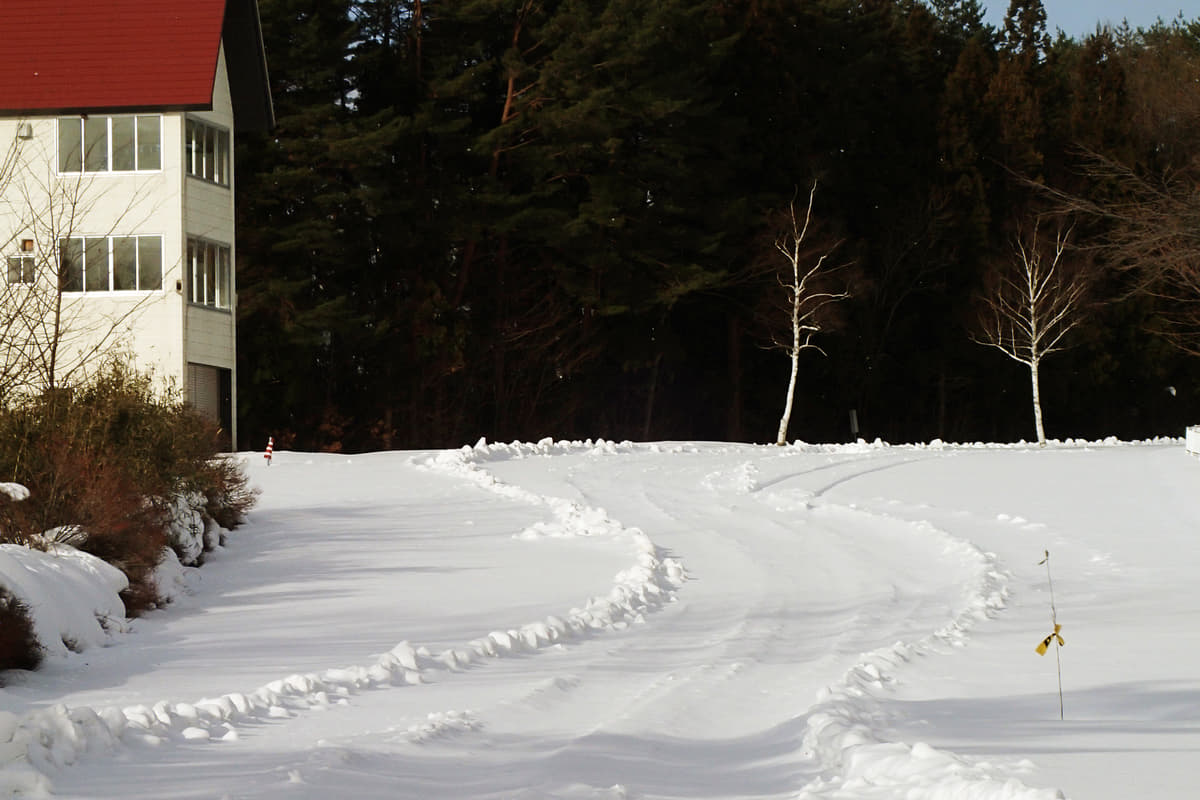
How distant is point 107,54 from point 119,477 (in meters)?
21.5

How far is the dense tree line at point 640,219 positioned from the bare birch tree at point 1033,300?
1119mm

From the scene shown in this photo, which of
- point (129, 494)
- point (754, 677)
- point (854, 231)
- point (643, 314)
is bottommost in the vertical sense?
point (754, 677)

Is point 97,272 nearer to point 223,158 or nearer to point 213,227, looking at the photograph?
point 213,227

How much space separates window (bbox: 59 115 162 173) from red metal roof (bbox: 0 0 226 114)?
46 cm

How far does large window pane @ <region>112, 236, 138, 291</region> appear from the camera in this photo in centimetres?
3269

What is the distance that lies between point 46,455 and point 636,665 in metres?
7.15

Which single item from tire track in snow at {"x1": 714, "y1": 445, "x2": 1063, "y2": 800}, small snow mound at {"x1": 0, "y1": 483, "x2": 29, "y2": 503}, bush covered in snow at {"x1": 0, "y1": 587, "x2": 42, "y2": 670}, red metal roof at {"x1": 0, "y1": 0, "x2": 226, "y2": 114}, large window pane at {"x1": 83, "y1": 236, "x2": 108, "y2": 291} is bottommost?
tire track in snow at {"x1": 714, "y1": 445, "x2": 1063, "y2": 800}

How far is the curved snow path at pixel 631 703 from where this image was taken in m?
7.06

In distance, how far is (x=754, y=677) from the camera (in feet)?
34.0

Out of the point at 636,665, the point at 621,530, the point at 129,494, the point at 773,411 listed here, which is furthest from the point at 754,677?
the point at 773,411

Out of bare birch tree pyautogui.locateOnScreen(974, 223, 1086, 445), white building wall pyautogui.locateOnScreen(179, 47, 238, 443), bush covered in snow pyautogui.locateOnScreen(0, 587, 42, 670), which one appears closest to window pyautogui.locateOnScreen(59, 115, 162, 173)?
white building wall pyautogui.locateOnScreen(179, 47, 238, 443)

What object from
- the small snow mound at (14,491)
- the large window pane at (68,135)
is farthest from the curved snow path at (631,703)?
the large window pane at (68,135)

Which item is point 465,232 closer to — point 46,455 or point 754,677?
point 46,455

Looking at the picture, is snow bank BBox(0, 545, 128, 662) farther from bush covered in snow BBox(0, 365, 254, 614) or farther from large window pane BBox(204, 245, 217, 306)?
large window pane BBox(204, 245, 217, 306)
